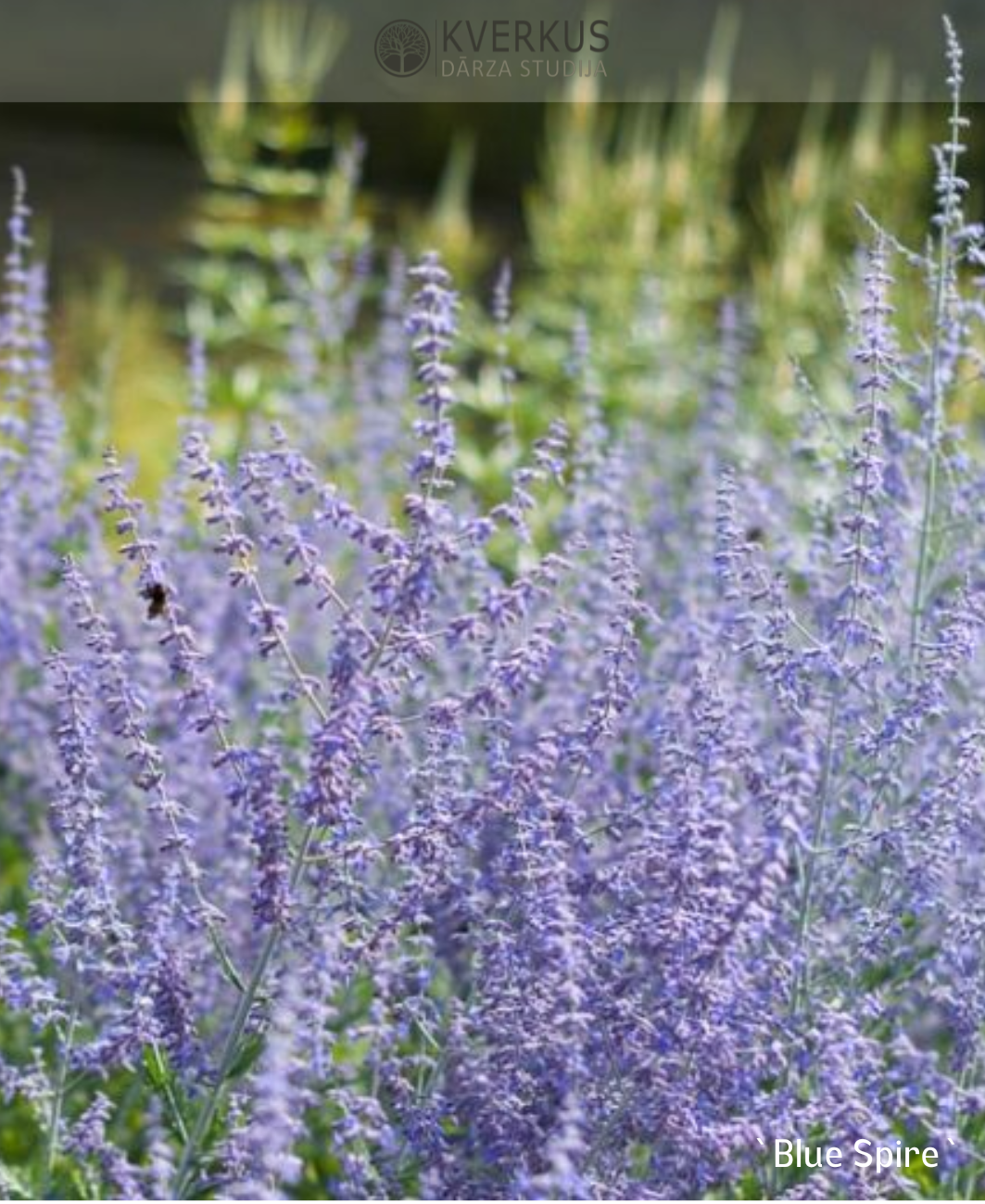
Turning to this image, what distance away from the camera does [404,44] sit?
212 inches

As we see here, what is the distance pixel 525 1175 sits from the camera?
2.58m

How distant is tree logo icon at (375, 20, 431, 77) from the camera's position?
5418 mm

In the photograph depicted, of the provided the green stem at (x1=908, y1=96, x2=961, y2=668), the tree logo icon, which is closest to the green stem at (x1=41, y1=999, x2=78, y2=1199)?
the green stem at (x1=908, y1=96, x2=961, y2=668)

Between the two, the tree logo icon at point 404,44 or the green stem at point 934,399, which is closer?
the green stem at point 934,399

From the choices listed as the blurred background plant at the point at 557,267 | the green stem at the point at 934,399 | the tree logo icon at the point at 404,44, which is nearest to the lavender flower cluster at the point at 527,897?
the green stem at the point at 934,399

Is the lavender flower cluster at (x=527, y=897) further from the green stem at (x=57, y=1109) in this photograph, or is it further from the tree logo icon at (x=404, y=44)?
the tree logo icon at (x=404, y=44)

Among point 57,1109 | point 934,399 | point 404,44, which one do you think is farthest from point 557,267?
point 57,1109

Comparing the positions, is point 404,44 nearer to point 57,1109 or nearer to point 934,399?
point 934,399

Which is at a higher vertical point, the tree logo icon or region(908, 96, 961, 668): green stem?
the tree logo icon

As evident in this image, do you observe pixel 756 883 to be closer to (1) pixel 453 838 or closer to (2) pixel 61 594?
(1) pixel 453 838

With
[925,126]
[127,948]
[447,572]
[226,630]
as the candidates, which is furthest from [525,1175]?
[925,126]

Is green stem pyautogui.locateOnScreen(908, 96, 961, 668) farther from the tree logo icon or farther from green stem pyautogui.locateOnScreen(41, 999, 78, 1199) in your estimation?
the tree logo icon

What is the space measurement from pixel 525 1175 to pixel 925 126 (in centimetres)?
971

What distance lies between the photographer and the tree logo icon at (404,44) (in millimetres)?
5418
